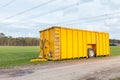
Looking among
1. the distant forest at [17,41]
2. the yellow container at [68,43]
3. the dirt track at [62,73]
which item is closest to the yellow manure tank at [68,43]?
the yellow container at [68,43]

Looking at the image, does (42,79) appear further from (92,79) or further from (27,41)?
(27,41)

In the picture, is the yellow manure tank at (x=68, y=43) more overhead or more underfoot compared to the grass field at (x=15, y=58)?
more overhead

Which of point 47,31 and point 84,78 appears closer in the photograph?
point 84,78

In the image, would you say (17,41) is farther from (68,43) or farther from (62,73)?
(62,73)

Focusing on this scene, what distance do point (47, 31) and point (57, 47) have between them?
1.92 meters

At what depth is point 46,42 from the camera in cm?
2055

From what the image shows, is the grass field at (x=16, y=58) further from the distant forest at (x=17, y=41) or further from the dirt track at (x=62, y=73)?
the distant forest at (x=17, y=41)

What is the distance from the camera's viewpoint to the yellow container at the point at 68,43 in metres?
19.5

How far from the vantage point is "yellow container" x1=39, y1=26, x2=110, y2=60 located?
63.8 feet

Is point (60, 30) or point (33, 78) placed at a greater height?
point (60, 30)

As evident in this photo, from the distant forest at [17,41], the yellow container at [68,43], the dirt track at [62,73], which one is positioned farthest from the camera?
the distant forest at [17,41]

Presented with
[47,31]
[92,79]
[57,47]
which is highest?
[47,31]

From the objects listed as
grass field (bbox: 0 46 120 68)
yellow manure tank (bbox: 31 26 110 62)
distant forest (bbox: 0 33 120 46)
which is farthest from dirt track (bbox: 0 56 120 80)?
distant forest (bbox: 0 33 120 46)

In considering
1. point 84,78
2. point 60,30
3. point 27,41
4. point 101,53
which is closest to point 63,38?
point 60,30
